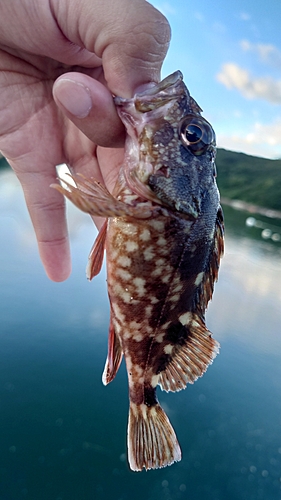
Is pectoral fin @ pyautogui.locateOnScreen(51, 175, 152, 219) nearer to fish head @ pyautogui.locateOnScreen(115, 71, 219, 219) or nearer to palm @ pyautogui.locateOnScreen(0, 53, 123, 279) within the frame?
fish head @ pyautogui.locateOnScreen(115, 71, 219, 219)

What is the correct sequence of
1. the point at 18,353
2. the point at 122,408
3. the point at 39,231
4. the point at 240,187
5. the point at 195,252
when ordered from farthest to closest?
the point at 240,187 < the point at 18,353 < the point at 122,408 < the point at 39,231 < the point at 195,252

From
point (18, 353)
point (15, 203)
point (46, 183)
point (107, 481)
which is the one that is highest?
point (46, 183)

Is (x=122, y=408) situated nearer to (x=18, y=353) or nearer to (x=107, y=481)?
(x=107, y=481)

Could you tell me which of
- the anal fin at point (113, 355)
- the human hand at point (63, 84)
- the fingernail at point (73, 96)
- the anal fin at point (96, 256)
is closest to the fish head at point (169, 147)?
the human hand at point (63, 84)

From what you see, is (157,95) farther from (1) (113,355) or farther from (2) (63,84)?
(1) (113,355)

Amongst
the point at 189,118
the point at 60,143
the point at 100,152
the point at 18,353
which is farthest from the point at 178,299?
the point at 18,353

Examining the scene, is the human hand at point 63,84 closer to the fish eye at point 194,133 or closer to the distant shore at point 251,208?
the fish eye at point 194,133

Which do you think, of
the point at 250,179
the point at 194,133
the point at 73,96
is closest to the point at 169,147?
the point at 194,133
